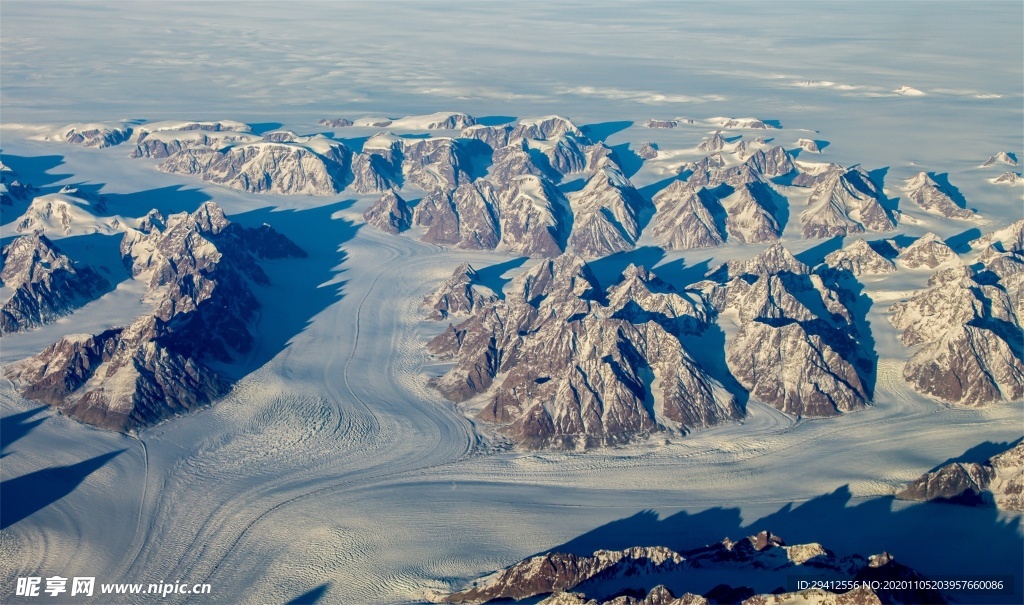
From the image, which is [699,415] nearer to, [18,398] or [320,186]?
[18,398]

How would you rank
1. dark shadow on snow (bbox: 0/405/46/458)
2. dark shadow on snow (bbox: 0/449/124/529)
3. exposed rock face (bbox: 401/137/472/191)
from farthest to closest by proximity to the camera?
exposed rock face (bbox: 401/137/472/191) < dark shadow on snow (bbox: 0/405/46/458) < dark shadow on snow (bbox: 0/449/124/529)

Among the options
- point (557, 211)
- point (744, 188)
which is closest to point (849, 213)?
point (744, 188)

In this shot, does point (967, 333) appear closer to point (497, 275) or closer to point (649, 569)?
point (649, 569)

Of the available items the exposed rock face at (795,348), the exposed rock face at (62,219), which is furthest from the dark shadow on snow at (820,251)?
the exposed rock face at (62,219)

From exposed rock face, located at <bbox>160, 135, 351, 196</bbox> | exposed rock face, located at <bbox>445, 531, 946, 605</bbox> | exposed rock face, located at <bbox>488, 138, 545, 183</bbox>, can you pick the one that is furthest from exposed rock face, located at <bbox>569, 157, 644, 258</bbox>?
exposed rock face, located at <bbox>445, 531, 946, 605</bbox>

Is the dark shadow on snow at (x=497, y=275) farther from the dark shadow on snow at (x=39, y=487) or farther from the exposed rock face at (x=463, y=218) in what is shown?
the dark shadow on snow at (x=39, y=487)

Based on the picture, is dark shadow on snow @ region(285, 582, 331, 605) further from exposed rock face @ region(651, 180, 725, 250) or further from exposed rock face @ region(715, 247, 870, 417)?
exposed rock face @ region(651, 180, 725, 250)
